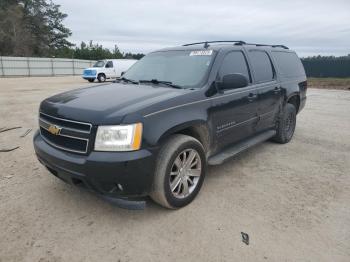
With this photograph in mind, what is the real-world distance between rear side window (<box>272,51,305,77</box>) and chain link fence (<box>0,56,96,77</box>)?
33331mm

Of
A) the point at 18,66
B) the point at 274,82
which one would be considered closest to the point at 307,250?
the point at 274,82

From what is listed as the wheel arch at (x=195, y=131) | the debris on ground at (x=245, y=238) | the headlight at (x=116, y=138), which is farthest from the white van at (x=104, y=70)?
the debris on ground at (x=245, y=238)

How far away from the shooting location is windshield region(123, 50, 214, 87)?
12.5 feet

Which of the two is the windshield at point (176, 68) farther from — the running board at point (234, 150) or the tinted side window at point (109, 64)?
the tinted side window at point (109, 64)

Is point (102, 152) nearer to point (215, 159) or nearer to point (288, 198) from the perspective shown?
point (215, 159)

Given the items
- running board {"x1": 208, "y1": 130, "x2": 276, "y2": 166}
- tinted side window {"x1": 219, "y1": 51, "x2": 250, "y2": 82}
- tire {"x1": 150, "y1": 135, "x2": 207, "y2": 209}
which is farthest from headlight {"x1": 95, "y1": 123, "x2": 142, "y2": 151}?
tinted side window {"x1": 219, "y1": 51, "x2": 250, "y2": 82}

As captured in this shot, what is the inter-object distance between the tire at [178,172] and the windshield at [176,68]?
85 centimetres

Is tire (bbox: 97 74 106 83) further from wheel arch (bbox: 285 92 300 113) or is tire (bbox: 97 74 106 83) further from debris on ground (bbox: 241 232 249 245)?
debris on ground (bbox: 241 232 249 245)

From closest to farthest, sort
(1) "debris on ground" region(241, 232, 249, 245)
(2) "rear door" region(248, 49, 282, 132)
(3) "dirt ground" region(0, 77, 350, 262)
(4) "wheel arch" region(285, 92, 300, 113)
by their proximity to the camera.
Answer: (3) "dirt ground" region(0, 77, 350, 262) < (1) "debris on ground" region(241, 232, 249, 245) < (2) "rear door" region(248, 49, 282, 132) < (4) "wheel arch" region(285, 92, 300, 113)

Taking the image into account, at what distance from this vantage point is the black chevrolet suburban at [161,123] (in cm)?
279

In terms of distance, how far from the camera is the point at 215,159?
3.82 meters

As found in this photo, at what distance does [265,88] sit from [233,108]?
110cm

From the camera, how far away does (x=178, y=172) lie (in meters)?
3.28

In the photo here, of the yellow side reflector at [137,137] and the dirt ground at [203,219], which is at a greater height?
the yellow side reflector at [137,137]
